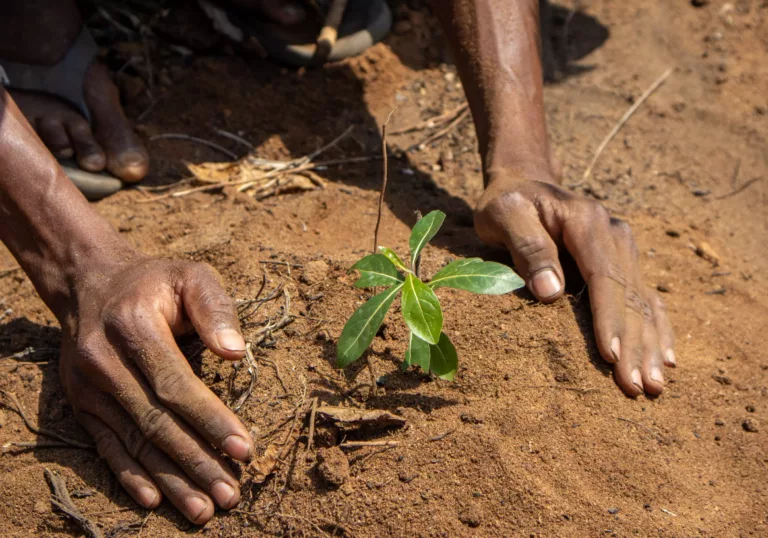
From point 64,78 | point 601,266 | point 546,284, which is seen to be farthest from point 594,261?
point 64,78

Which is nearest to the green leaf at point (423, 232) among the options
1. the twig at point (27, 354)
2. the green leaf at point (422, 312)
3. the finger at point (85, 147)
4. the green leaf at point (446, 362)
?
the green leaf at point (422, 312)

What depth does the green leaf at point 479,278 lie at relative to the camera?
71.2 inches

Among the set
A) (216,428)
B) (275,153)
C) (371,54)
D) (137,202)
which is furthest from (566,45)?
(216,428)

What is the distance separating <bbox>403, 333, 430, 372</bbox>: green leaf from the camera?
176cm

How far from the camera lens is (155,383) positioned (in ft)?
5.81

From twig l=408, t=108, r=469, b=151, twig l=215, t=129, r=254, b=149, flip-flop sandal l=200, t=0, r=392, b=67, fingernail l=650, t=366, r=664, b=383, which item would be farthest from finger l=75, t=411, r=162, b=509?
flip-flop sandal l=200, t=0, r=392, b=67

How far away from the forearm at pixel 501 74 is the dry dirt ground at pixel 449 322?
1.20 ft

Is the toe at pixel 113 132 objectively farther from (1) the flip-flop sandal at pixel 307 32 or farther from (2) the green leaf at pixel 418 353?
(2) the green leaf at pixel 418 353

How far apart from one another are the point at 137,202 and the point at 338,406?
56.2 inches

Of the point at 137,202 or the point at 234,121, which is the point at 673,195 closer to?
the point at 234,121

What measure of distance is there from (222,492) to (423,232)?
0.83 metres

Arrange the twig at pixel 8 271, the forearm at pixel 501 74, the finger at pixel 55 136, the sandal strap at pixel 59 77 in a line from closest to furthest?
the forearm at pixel 501 74
the twig at pixel 8 271
the finger at pixel 55 136
the sandal strap at pixel 59 77

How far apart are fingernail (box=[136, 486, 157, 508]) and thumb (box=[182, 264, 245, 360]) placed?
1.25ft

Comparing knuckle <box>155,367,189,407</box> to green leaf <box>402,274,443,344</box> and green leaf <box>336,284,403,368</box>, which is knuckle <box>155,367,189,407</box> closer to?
green leaf <box>336,284,403,368</box>
